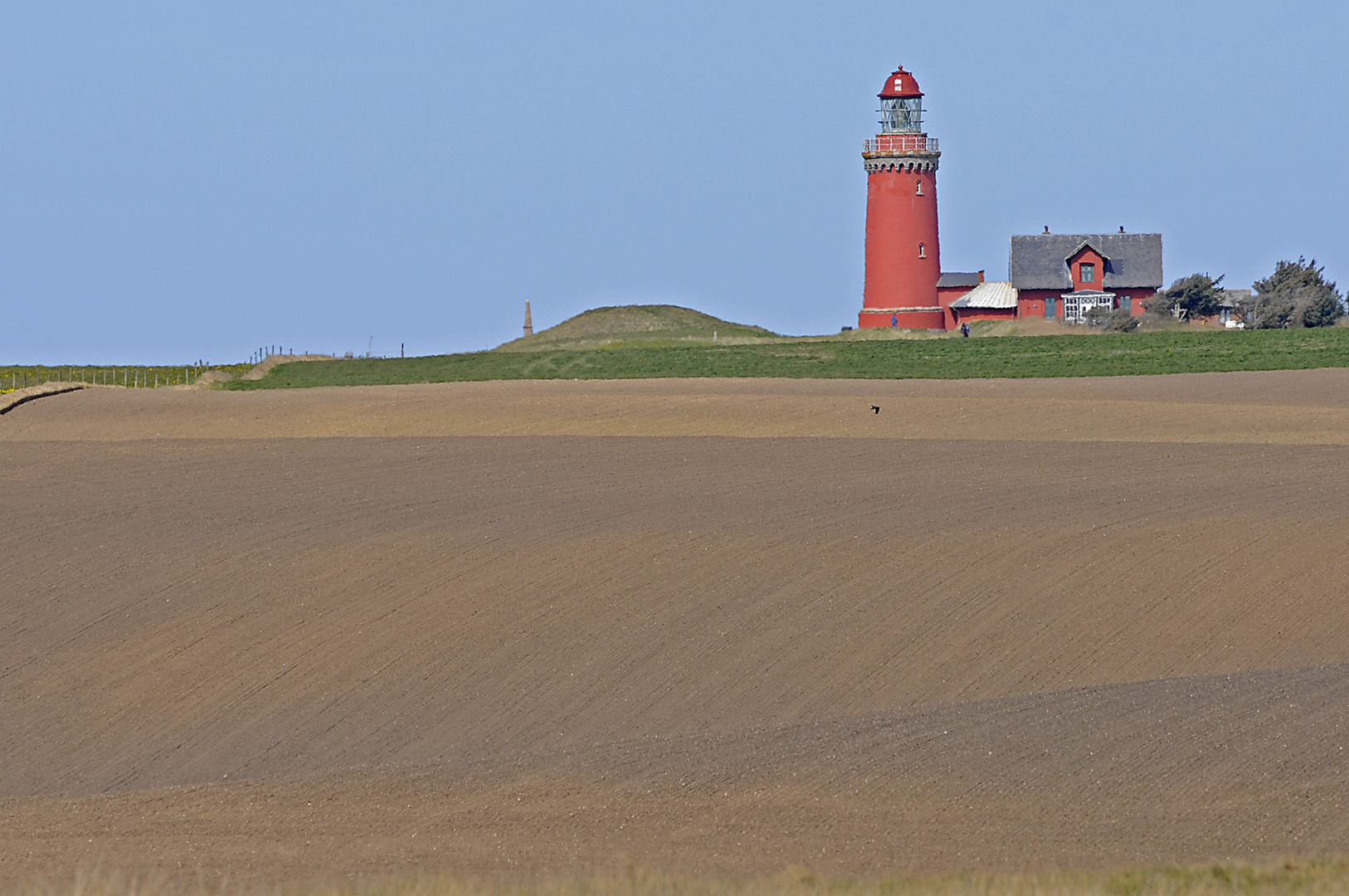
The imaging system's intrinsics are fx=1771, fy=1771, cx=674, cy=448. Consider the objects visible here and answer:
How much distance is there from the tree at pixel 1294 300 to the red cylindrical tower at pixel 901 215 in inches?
683

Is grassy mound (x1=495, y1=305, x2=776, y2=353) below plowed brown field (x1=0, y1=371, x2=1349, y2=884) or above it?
above

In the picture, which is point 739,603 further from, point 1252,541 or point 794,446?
point 794,446

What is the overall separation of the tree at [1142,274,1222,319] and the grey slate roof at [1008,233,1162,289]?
3.47 meters

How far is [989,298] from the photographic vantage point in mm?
98875

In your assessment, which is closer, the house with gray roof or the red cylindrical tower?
the red cylindrical tower

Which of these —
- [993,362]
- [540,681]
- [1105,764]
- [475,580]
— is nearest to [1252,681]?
[1105,764]

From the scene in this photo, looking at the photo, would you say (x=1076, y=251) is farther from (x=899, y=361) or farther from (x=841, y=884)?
(x=841, y=884)

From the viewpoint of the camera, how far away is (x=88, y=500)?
32.3 m

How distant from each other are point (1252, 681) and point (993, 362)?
55.0 metres

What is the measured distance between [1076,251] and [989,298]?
220 inches

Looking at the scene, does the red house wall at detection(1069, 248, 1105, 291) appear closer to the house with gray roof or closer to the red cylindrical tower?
the house with gray roof

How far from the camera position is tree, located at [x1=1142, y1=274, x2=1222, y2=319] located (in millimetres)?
94688

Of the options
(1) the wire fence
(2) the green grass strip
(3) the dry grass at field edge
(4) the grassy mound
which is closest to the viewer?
(3) the dry grass at field edge

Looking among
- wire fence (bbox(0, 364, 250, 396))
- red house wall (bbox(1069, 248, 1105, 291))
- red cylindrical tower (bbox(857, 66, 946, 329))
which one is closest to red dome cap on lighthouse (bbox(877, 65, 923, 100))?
red cylindrical tower (bbox(857, 66, 946, 329))
